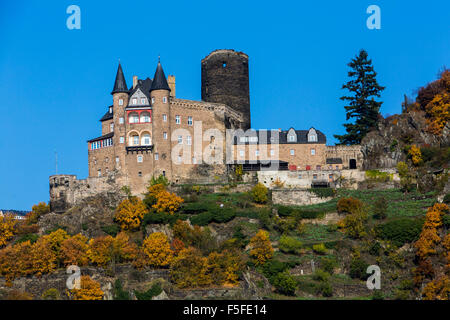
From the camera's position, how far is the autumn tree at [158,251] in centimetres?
7294

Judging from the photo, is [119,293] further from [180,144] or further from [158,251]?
[180,144]

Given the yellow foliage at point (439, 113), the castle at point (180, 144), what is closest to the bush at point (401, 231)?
the yellow foliage at point (439, 113)

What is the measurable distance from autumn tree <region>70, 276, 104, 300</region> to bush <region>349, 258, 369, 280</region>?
20.5m

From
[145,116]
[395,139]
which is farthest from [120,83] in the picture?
[395,139]

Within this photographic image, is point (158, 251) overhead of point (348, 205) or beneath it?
beneath

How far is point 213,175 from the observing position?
92250mm

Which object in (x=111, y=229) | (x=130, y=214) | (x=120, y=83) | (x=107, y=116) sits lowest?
(x=111, y=229)

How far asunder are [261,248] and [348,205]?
12.2m

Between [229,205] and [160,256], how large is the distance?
12806 mm

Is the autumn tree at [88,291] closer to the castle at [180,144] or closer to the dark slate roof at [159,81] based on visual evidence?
the castle at [180,144]

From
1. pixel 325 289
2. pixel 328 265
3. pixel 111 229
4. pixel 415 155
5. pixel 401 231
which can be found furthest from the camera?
pixel 415 155

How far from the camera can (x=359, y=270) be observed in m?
71.9

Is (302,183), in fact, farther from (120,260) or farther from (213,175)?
(120,260)

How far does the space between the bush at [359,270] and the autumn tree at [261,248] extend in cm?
683
